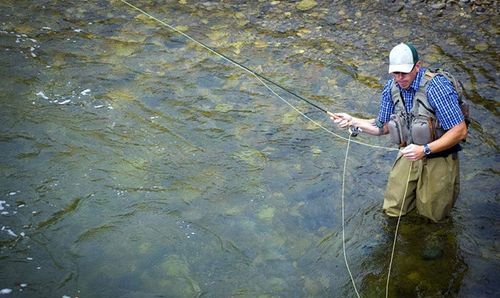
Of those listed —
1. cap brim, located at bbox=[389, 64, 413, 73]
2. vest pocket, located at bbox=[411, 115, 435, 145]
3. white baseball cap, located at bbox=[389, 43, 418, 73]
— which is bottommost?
vest pocket, located at bbox=[411, 115, 435, 145]

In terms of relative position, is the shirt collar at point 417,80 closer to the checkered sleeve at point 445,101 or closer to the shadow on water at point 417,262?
the checkered sleeve at point 445,101

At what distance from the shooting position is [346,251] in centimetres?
505

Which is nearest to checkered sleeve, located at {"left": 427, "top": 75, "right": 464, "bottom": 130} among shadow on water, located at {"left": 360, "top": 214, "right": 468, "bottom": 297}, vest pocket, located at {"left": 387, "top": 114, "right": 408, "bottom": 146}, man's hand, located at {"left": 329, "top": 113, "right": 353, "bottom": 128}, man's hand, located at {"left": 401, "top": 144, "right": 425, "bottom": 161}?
man's hand, located at {"left": 401, "top": 144, "right": 425, "bottom": 161}

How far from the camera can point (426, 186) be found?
476 centimetres

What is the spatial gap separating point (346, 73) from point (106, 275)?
14.6 feet

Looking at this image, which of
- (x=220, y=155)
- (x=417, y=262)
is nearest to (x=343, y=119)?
(x=417, y=262)

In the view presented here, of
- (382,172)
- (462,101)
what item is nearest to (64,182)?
(382,172)

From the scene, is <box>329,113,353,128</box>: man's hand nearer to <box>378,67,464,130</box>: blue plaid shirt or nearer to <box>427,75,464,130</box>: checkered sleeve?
<box>378,67,464,130</box>: blue plaid shirt

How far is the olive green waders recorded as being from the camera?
4625 mm

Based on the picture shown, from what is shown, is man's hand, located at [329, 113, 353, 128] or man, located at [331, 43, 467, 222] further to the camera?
man's hand, located at [329, 113, 353, 128]

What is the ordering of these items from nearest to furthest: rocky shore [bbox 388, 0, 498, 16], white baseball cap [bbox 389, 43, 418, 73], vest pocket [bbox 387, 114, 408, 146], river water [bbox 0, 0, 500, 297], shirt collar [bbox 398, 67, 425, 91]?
white baseball cap [bbox 389, 43, 418, 73] → shirt collar [bbox 398, 67, 425, 91] → vest pocket [bbox 387, 114, 408, 146] → river water [bbox 0, 0, 500, 297] → rocky shore [bbox 388, 0, 498, 16]

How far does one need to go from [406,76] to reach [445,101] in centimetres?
35

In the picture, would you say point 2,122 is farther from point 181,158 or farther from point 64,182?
point 181,158

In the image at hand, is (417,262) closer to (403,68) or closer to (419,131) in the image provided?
(419,131)
